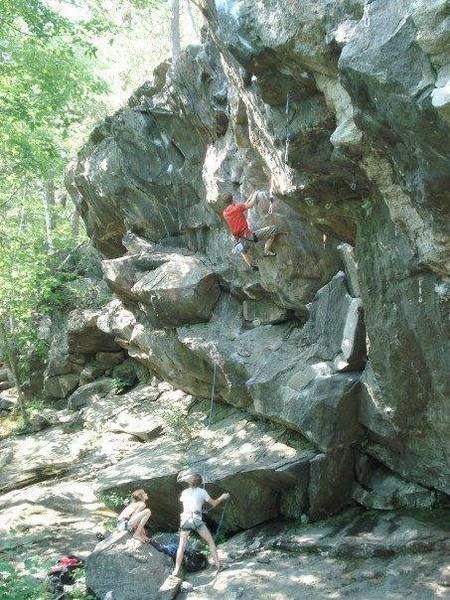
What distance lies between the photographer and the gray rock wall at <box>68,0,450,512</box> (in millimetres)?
5797

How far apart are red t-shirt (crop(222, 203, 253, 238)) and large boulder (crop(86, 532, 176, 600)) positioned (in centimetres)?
616

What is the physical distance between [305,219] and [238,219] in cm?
137

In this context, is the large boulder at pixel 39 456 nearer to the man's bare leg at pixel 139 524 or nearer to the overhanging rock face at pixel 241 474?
the overhanging rock face at pixel 241 474

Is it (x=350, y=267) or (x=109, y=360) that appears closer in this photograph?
(x=350, y=267)

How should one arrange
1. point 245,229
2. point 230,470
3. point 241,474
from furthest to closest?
point 245,229 < point 230,470 < point 241,474

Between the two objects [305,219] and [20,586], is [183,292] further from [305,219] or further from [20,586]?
[20,586]

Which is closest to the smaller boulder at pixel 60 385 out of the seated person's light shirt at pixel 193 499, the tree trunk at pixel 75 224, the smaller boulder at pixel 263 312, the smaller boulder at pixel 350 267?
the tree trunk at pixel 75 224

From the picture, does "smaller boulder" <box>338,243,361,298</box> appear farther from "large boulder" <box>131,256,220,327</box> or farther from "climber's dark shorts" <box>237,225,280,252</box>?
"large boulder" <box>131,256,220,327</box>

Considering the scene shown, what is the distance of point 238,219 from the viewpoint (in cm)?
1126

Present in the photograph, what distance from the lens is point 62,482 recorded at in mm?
14812

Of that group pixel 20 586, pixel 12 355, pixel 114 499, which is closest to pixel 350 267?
pixel 114 499

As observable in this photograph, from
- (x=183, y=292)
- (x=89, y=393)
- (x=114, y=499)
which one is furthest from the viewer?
(x=89, y=393)

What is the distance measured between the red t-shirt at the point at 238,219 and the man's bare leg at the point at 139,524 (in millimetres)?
5709

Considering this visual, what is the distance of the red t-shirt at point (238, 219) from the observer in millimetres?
11172
